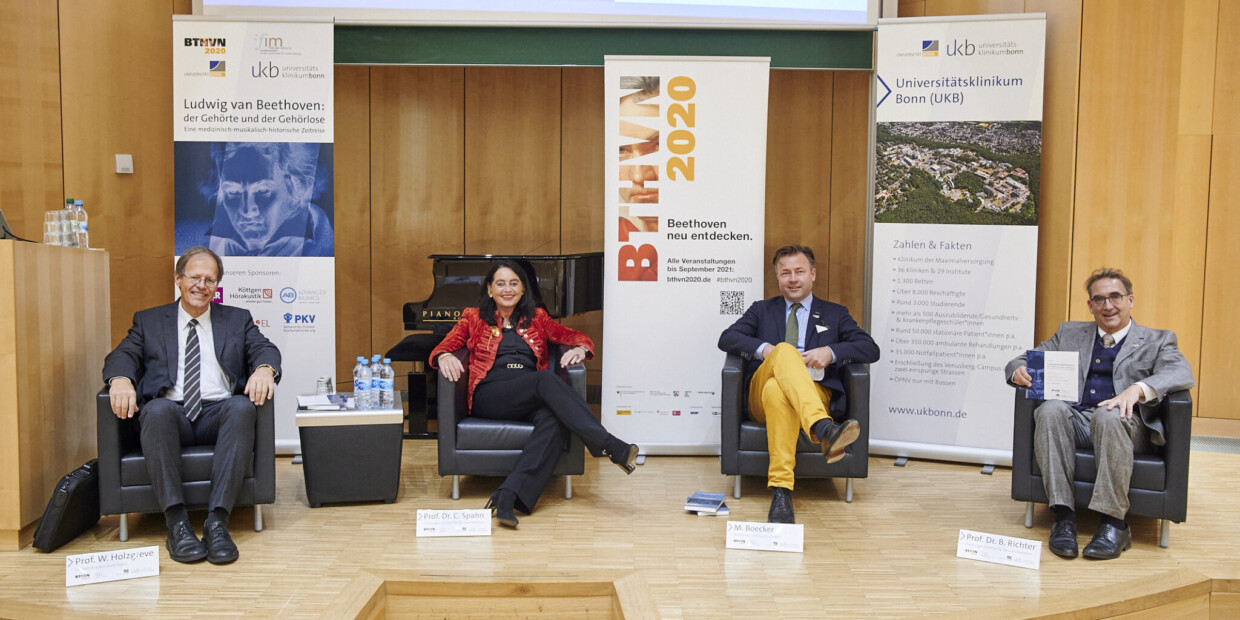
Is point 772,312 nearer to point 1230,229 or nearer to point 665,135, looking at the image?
point 665,135

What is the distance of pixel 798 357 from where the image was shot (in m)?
4.09

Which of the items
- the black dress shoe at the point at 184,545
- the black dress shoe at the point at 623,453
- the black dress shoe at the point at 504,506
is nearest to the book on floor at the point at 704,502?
the black dress shoe at the point at 623,453

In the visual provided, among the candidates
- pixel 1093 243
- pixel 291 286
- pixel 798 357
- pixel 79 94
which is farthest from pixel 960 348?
pixel 79 94

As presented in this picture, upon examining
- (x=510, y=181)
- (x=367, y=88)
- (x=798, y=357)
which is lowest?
(x=798, y=357)

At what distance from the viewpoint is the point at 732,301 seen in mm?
4973

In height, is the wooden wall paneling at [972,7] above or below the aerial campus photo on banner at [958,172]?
above

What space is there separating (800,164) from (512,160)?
2087mm

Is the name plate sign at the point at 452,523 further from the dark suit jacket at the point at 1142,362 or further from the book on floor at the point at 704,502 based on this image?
the dark suit jacket at the point at 1142,362

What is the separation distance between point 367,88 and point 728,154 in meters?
2.87

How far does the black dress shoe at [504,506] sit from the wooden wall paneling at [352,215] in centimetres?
269

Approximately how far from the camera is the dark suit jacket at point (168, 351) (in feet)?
12.0

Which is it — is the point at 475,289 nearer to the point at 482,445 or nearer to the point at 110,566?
the point at 482,445

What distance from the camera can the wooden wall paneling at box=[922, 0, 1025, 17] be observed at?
17.0ft

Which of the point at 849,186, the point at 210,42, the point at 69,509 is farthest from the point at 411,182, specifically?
the point at 69,509
